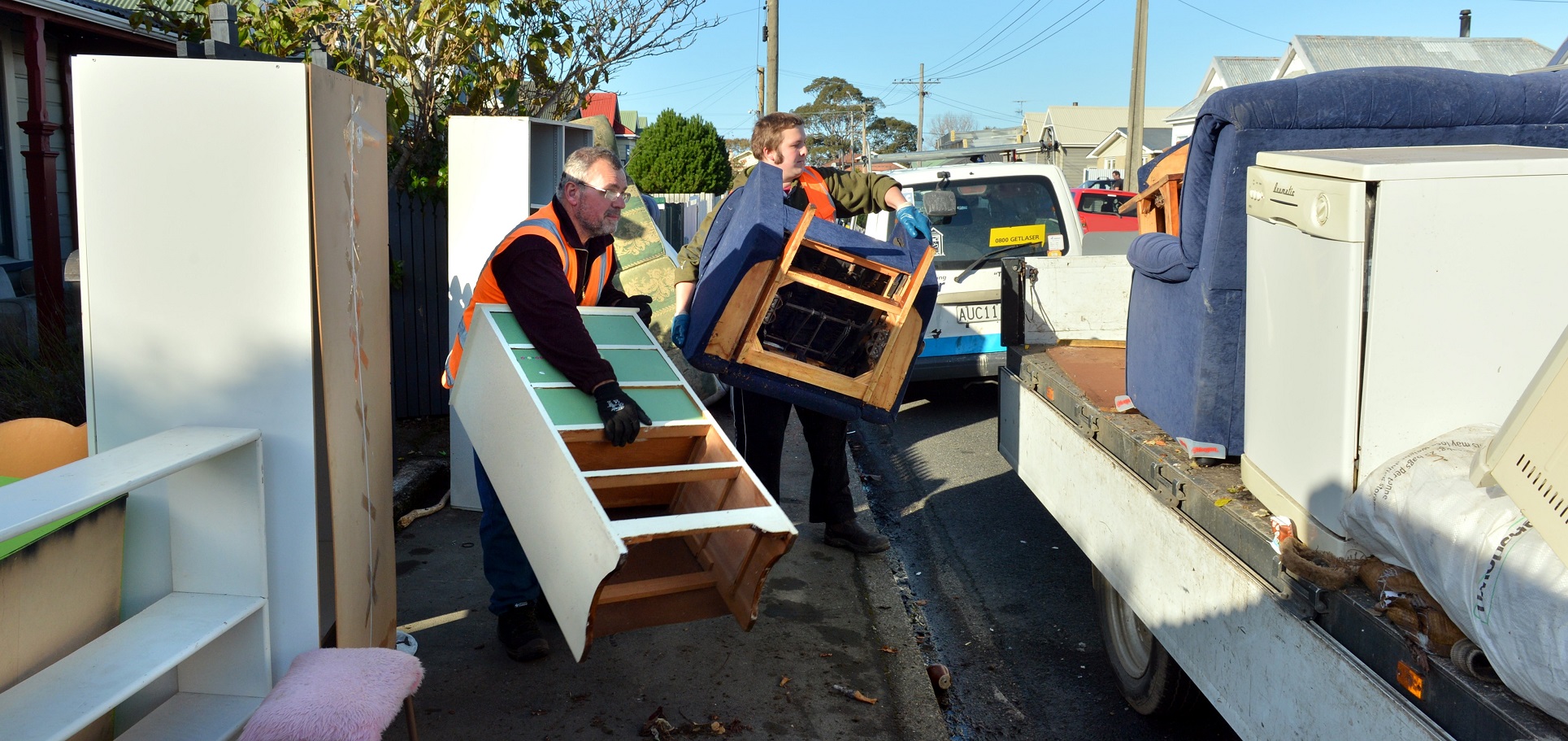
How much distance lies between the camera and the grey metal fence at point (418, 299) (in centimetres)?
680

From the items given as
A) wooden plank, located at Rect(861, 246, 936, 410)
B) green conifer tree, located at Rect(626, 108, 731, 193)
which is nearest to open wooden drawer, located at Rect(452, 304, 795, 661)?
wooden plank, located at Rect(861, 246, 936, 410)

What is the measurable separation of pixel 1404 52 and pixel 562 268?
Result: 36.2m

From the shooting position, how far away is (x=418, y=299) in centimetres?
A: 691

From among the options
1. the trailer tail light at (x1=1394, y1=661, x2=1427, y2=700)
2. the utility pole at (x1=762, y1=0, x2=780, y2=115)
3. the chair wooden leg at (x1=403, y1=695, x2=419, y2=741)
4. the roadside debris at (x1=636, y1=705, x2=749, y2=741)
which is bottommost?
the roadside debris at (x1=636, y1=705, x2=749, y2=741)

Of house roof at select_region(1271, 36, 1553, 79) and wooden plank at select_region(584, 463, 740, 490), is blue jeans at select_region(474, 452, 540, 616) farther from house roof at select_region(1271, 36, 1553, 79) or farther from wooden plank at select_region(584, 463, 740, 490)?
house roof at select_region(1271, 36, 1553, 79)

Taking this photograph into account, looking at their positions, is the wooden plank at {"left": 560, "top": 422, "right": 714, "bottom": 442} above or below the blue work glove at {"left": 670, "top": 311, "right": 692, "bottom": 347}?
below

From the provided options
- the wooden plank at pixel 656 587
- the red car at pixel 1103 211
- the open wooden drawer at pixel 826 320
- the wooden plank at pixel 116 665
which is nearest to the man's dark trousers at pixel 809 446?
the open wooden drawer at pixel 826 320

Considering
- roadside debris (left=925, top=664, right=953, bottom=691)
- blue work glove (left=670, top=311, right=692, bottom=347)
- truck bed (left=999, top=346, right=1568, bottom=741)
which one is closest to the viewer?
truck bed (left=999, top=346, right=1568, bottom=741)

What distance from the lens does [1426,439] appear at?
90.8 inches

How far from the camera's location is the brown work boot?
5.13 m

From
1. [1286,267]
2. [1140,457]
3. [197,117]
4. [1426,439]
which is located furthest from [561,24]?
[1426,439]

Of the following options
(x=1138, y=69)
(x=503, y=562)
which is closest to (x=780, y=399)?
(x=503, y=562)

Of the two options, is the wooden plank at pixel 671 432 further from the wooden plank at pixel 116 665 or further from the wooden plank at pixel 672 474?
the wooden plank at pixel 116 665

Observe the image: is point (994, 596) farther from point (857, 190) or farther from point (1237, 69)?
point (1237, 69)
